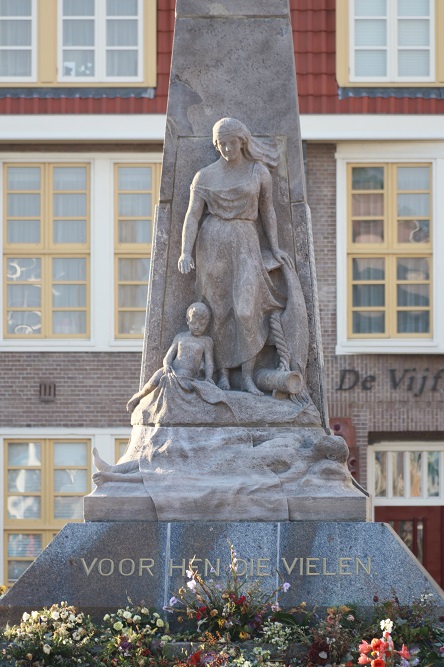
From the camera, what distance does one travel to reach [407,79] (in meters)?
24.6

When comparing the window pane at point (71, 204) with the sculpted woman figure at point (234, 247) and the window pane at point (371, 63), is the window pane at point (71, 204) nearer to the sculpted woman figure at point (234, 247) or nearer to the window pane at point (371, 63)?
the window pane at point (371, 63)

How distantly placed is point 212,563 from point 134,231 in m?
14.6

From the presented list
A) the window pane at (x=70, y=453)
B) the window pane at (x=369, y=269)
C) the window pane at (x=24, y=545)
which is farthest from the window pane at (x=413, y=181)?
the window pane at (x=24, y=545)

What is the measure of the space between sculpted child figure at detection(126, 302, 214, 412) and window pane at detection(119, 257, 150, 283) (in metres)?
13.2

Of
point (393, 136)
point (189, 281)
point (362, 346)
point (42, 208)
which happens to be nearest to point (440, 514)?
point (362, 346)

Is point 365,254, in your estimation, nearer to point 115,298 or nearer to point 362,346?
point 362,346

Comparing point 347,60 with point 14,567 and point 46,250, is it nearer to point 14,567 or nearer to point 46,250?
point 46,250

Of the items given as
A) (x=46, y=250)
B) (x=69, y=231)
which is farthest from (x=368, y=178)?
(x=46, y=250)

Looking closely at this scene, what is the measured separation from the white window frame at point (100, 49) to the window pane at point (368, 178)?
125 inches

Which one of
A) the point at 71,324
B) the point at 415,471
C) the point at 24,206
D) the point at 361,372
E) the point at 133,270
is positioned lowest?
the point at 415,471

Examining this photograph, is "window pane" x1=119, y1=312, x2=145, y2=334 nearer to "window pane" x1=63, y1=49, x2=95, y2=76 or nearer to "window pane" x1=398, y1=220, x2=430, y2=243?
"window pane" x1=63, y1=49, x2=95, y2=76

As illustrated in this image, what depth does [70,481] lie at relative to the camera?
2500 cm

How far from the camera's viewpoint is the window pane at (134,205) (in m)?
24.9

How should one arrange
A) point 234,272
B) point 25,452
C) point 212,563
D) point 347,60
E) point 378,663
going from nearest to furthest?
point 378,663 → point 212,563 → point 234,272 → point 347,60 → point 25,452
